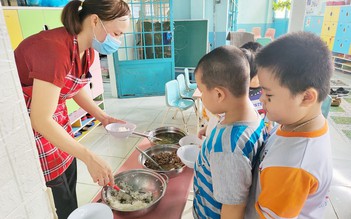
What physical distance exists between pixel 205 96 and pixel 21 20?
2158 mm

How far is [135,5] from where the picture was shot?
445cm

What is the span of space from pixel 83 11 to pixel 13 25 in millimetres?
1466

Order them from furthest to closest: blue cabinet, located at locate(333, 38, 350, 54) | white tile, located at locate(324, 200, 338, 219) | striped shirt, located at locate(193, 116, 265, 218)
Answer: blue cabinet, located at locate(333, 38, 350, 54) < white tile, located at locate(324, 200, 338, 219) < striped shirt, located at locate(193, 116, 265, 218)

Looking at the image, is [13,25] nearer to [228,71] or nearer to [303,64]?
[228,71]

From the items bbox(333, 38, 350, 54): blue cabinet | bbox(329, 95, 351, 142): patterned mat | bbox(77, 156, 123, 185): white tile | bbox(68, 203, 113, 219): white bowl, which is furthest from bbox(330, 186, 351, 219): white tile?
bbox(333, 38, 350, 54): blue cabinet

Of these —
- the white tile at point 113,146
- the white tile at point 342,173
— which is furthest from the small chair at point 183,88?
the white tile at point 342,173

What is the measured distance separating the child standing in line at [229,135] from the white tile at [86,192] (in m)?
1.56

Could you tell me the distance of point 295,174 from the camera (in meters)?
0.59

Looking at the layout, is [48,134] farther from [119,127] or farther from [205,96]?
[205,96]

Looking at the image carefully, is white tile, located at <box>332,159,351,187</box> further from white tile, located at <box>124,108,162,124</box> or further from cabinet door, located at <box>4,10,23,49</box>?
cabinet door, located at <box>4,10,23,49</box>

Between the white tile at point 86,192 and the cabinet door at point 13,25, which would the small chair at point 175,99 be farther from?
the cabinet door at point 13,25

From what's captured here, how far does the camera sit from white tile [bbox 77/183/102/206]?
2.08 metres

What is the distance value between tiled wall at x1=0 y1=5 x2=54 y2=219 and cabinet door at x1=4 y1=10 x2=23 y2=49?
2.07m

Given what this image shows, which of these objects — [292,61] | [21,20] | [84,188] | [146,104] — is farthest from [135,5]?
[292,61]
